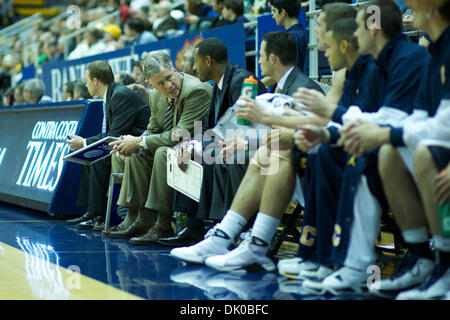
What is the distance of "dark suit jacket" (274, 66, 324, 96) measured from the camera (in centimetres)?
408

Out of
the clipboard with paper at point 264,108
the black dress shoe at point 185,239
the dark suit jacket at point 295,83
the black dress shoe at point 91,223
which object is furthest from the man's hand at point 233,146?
the black dress shoe at point 91,223

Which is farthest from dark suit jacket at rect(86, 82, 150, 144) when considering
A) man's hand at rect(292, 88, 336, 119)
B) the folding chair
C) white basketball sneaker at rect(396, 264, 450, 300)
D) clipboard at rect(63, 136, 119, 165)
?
white basketball sneaker at rect(396, 264, 450, 300)

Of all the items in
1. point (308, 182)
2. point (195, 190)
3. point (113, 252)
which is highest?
point (308, 182)

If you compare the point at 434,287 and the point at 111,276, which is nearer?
the point at 434,287

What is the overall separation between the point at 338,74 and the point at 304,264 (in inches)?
42.2

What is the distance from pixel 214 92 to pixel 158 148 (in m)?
0.67

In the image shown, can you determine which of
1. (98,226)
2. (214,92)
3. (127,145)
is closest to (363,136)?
(214,92)

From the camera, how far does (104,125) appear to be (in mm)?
6129

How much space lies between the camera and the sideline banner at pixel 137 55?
735 centimetres

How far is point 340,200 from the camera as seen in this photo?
309cm

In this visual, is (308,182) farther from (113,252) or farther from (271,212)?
(113,252)

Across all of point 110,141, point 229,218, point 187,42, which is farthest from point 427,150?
point 187,42

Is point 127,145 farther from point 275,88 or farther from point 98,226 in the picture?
point 275,88

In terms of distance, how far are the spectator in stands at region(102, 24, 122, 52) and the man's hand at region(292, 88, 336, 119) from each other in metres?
8.66
